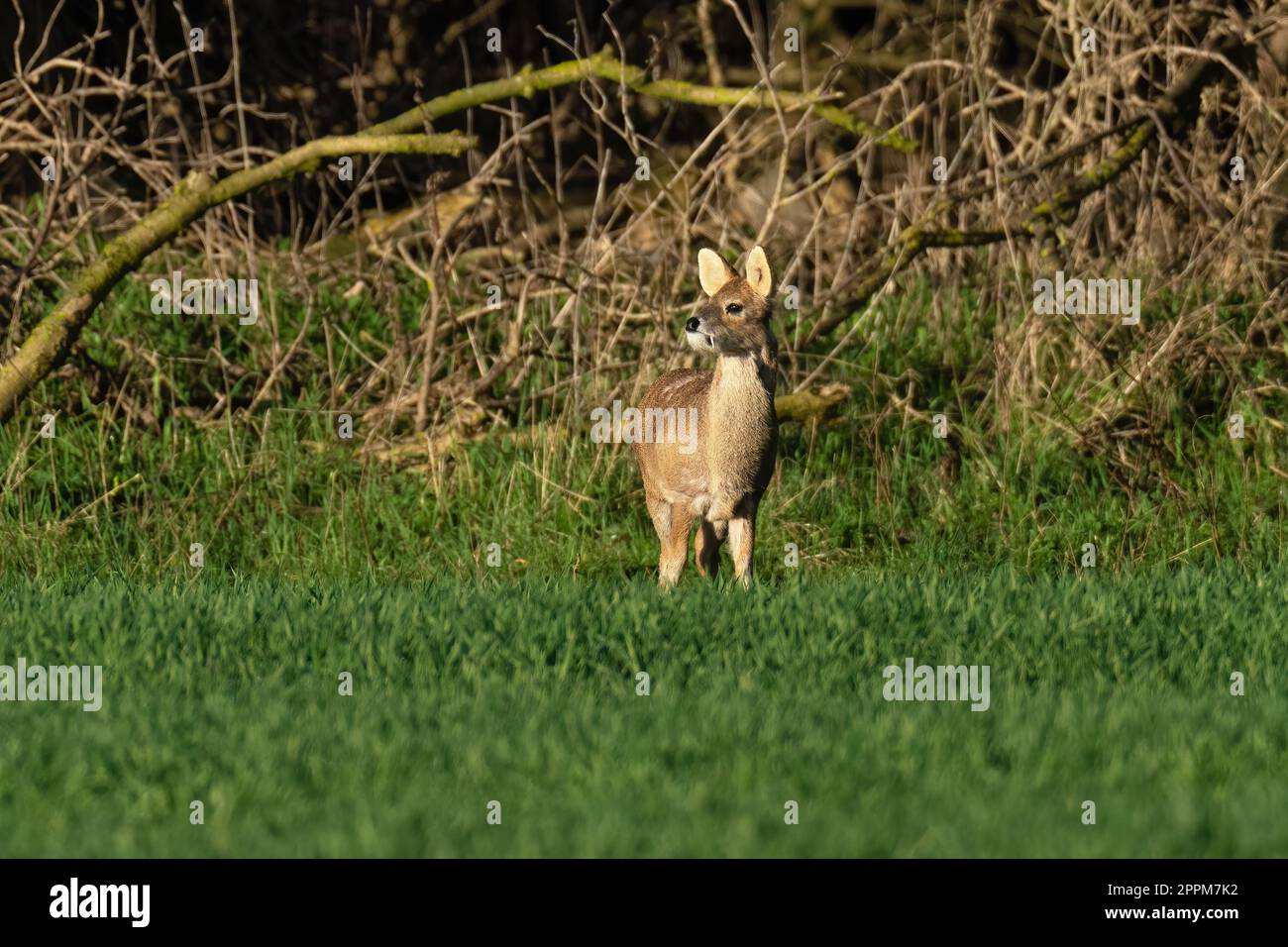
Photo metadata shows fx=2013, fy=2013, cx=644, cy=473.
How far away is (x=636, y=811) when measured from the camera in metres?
5.69

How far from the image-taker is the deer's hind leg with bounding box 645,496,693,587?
9.17 metres

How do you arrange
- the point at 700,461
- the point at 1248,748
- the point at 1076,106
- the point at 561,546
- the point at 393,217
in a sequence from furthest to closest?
the point at 393,217 < the point at 1076,106 < the point at 561,546 < the point at 700,461 < the point at 1248,748

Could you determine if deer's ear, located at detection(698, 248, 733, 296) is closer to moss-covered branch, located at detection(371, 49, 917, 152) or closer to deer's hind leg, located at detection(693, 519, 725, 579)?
deer's hind leg, located at detection(693, 519, 725, 579)

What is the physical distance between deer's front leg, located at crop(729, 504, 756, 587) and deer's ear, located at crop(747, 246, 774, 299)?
976 millimetres

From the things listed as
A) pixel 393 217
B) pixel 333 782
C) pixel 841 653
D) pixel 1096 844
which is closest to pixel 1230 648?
pixel 841 653

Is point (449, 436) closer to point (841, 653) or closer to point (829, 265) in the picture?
point (829, 265)

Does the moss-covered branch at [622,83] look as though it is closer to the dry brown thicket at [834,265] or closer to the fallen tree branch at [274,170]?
the fallen tree branch at [274,170]

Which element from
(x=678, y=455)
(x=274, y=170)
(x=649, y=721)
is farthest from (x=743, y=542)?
(x=274, y=170)

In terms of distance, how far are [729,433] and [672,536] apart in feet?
2.01

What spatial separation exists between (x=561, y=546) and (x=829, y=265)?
3.56m

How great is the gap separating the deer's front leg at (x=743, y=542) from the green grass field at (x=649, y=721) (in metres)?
0.20

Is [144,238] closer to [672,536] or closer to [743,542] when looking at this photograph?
[672,536]

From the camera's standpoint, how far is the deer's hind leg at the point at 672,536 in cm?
917

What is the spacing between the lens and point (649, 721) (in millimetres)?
6785
